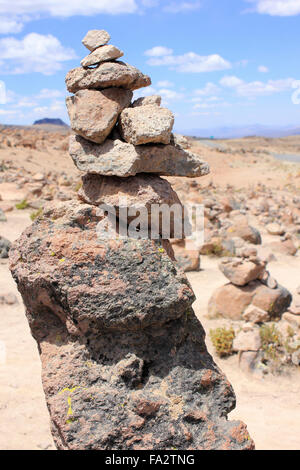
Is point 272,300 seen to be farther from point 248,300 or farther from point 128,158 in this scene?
point 128,158

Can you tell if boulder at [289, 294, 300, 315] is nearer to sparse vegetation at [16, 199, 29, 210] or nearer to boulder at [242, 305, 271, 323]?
boulder at [242, 305, 271, 323]

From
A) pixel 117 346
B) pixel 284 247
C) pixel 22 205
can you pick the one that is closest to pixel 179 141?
pixel 117 346

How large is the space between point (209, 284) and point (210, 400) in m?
7.50

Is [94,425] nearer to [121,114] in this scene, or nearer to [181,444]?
[181,444]

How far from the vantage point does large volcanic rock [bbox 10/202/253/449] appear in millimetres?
3037

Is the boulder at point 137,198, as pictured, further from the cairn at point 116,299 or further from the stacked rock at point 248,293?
the stacked rock at point 248,293

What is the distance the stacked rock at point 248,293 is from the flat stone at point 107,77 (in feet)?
17.7

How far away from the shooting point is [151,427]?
120 inches

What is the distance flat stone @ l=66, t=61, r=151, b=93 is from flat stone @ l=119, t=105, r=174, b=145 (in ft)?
0.83

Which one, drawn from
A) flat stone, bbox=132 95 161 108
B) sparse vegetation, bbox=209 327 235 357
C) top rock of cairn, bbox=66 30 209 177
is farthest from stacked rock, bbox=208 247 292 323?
flat stone, bbox=132 95 161 108

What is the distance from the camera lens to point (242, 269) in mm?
8336

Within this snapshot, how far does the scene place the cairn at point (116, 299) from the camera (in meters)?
3.06

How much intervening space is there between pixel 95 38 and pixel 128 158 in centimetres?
110
